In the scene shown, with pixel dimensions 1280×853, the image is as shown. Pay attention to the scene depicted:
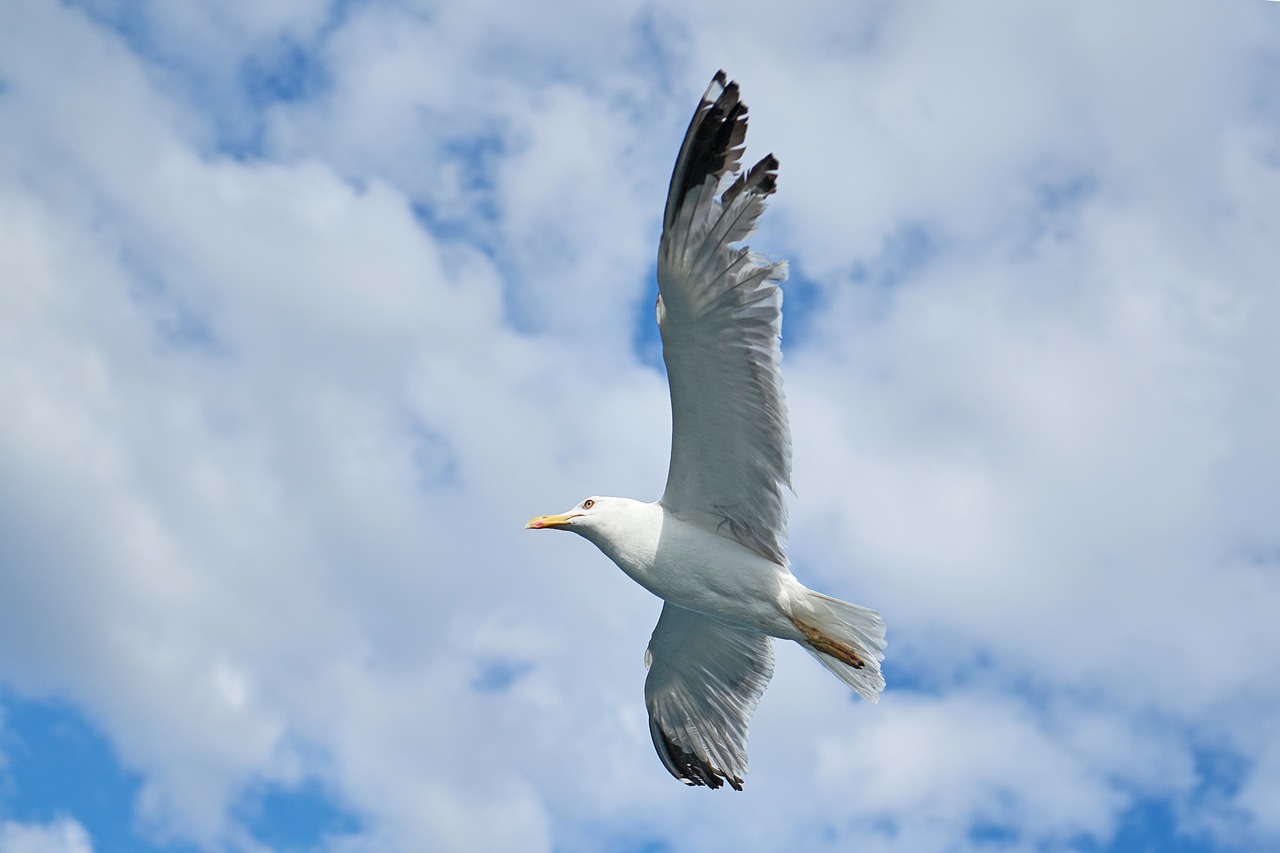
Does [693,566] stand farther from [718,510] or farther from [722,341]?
[722,341]

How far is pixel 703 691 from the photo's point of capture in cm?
1299

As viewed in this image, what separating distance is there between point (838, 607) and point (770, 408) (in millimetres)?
2002

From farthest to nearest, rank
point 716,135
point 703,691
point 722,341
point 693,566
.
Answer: point 703,691 → point 693,566 → point 722,341 → point 716,135

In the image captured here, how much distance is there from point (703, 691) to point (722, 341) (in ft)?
15.0

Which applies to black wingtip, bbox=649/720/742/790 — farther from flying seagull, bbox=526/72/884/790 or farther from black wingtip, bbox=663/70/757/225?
black wingtip, bbox=663/70/757/225

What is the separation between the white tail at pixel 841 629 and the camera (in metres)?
11.0

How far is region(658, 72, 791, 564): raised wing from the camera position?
362 inches

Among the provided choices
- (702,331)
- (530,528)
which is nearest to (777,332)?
(702,331)

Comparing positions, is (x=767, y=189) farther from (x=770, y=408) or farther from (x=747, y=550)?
(x=747, y=550)

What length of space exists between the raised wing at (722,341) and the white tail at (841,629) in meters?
0.50

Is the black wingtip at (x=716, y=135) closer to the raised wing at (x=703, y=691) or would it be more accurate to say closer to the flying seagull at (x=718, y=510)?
the flying seagull at (x=718, y=510)

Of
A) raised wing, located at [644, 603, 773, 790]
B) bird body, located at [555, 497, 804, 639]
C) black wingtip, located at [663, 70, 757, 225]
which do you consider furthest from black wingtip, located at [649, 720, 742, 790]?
black wingtip, located at [663, 70, 757, 225]

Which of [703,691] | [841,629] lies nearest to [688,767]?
[703,691]

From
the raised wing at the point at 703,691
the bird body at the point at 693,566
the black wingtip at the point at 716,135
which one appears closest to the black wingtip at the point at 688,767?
the raised wing at the point at 703,691
